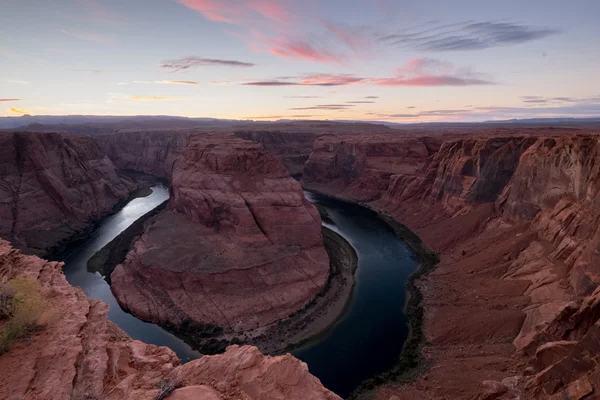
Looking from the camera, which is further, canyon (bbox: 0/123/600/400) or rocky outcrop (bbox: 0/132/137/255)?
rocky outcrop (bbox: 0/132/137/255)

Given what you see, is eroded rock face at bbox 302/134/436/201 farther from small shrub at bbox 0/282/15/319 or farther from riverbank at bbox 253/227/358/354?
small shrub at bbox 0/282/15/319

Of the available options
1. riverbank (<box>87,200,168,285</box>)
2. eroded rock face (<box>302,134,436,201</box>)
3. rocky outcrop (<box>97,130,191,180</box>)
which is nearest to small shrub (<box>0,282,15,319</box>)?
riverbank (<box>87,200,168,285</box>)

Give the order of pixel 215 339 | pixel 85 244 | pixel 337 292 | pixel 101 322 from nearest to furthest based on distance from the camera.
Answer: pixel 101 322
pixel 215 339
pixel 337 292
pixel 85 244

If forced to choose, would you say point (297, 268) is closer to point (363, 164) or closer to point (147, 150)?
point (363, 164)

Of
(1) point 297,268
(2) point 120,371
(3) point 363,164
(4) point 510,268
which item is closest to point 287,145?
(3) point 363,164

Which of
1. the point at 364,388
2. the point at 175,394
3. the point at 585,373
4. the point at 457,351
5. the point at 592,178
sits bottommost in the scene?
the point at 364,388

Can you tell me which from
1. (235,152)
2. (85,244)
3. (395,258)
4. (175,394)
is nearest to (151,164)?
(85,244)

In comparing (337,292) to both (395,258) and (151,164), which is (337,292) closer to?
(395,258)

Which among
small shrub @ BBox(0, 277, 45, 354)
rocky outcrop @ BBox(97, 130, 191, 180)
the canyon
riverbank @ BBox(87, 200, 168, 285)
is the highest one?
rocky outcrop @ BBox(97, 130, 191, 180)
